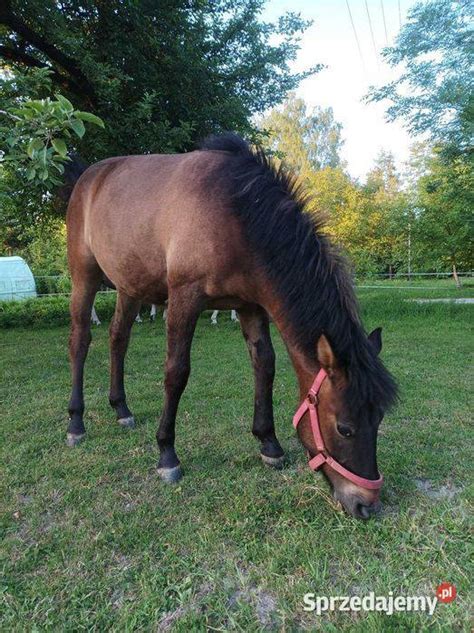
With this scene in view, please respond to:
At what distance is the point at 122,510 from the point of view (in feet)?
8.05

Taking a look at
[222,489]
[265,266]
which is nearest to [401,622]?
[222,489]

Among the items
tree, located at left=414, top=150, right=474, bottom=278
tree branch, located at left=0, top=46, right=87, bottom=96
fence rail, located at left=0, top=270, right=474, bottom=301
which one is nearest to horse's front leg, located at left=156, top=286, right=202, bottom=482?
tree branch, located at left=0, top=46, right=87, bottom=96

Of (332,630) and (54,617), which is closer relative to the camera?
(332,630)

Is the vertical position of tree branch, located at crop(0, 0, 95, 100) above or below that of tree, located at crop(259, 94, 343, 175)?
below

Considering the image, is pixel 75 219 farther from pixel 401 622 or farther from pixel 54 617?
pixel 401 622

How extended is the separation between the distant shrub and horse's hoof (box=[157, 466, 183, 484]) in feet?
34.4

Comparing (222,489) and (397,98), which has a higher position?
(397,98)

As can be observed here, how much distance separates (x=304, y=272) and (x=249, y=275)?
0.37 m

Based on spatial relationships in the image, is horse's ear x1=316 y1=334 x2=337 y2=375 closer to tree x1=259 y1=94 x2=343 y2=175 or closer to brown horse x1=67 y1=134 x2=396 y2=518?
brown horse x1=67 y1=134 x2=396 y2=518

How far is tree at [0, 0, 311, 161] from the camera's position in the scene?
642 cm

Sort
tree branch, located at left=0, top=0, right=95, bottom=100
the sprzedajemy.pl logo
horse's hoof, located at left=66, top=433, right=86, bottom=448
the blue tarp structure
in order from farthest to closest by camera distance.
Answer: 1. the blue tarp structure
2. tree branch, located at left=0, top=0, right=95, bottom=100
3. horse's hoof, located at left=66, top=433, right=86, bottom=448
4. the sprzedajemy.pl logo

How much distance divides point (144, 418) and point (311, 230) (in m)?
2.60

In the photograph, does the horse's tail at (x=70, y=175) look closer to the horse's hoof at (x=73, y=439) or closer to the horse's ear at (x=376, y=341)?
the horse's hoof at (x=73, y=439)

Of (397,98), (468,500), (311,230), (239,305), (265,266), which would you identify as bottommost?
(468,500)
